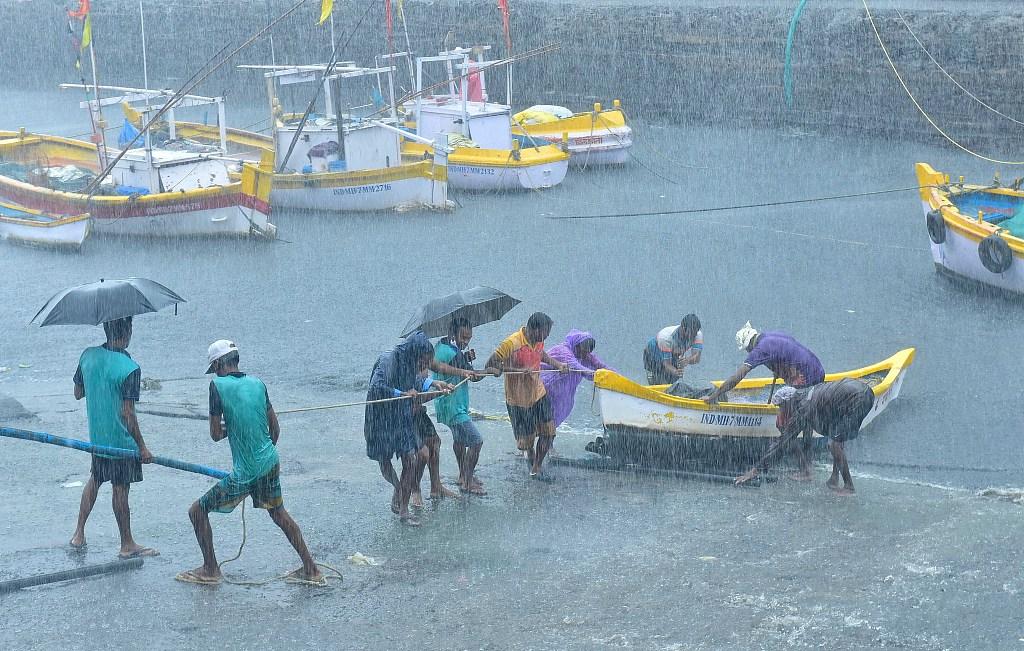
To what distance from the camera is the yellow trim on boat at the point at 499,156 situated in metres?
23.5

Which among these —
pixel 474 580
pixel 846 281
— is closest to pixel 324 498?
pixel 474 580

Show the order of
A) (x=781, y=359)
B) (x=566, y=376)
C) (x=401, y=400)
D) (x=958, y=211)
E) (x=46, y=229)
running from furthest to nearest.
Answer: (x=46, y=229)
(x=958, y=211)
(x=566, y=376)
(x=781, y=359)
(x=401, y=400)

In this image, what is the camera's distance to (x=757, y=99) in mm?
29875

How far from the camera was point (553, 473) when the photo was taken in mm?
8773

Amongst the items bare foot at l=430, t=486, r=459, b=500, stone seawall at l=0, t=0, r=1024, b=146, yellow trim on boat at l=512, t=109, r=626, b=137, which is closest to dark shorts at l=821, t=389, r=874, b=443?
bare foot at l=430, t=486, r=459, b=500

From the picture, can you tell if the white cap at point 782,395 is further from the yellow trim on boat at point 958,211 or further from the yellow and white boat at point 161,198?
the yellow and white boat at point 161,198

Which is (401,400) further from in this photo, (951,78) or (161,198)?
(951,78)

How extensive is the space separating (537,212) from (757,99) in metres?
10.2

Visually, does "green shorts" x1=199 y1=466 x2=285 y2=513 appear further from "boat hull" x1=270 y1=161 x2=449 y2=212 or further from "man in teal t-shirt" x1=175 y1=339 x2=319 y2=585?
"boat hull" x1=270 y1=161 x2=449 y2=212

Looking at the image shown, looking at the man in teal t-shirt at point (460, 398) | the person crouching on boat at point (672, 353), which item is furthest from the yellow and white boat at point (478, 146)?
the man in teal t-shirt at point (460, 398)

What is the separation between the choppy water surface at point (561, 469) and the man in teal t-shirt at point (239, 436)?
54 centimetres

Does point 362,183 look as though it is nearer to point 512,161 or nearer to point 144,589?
point 512,161

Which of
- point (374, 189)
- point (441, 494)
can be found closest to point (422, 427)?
point (441, 494)

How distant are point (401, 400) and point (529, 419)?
1.45 metres
